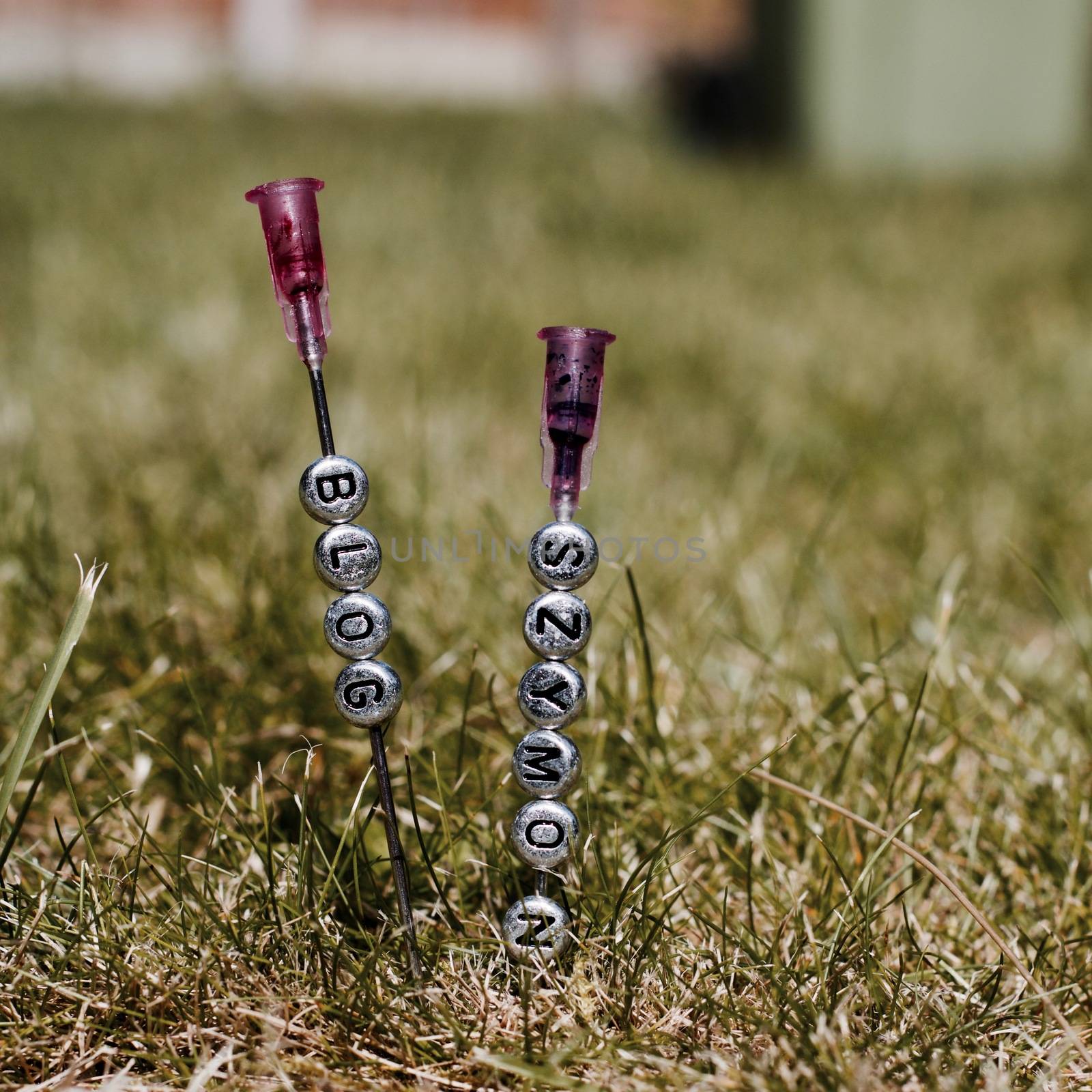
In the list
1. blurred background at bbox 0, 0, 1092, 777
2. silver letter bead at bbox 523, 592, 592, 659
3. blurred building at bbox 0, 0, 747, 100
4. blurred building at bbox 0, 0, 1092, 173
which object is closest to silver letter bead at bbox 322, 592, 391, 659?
silver letter bead at bbox 523, 592, 592, 659

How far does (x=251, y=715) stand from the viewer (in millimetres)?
1422

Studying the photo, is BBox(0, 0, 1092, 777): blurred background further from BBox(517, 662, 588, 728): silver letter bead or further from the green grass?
BBox(517, 662, 588, 728): silver letter bead

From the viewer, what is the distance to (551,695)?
944 millimetres

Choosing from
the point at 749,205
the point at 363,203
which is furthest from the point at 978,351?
the point at 363,203

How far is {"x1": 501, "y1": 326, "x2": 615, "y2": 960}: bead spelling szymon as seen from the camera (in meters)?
0.92

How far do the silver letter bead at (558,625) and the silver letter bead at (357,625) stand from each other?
4.8 inches

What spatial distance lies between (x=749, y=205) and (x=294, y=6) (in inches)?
277

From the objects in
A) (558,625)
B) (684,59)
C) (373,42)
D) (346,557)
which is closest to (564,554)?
(558,625)

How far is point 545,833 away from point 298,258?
1.72 feet

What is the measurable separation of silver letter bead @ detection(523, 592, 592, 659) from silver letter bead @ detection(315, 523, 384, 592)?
139 millimetres

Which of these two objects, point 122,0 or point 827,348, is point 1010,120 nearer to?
point 827,348

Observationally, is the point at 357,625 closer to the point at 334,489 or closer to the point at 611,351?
the point at 334,489

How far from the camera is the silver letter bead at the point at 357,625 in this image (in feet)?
3.04

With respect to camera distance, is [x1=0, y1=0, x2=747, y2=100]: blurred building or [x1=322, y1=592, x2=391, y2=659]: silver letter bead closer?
[x1=322, y1=592, x2=391, y2=659]: silver letter bead
